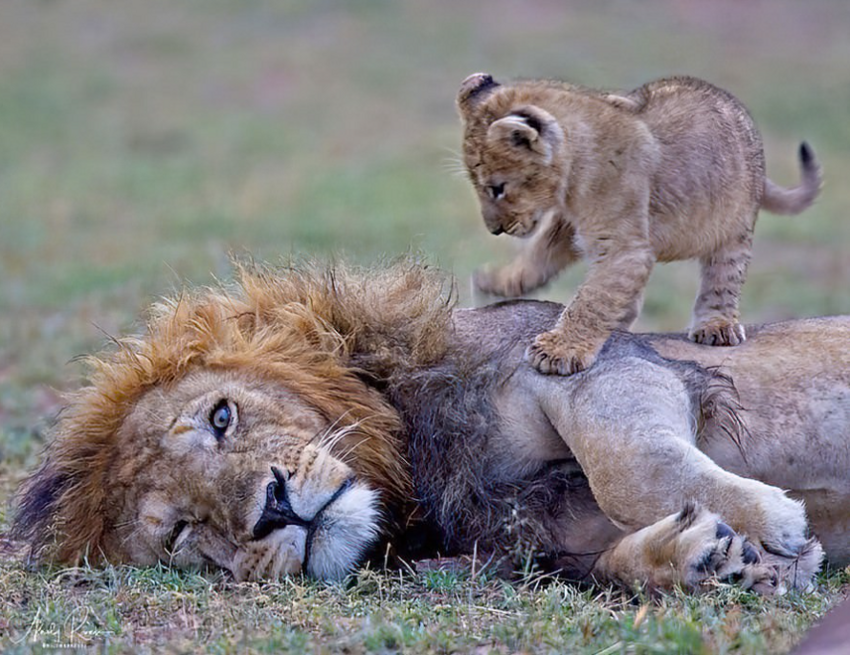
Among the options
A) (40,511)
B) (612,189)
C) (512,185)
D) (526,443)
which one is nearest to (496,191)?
(512,185)

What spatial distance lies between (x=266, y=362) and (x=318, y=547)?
2.08 ft

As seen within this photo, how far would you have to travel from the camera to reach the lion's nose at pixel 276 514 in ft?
10.9

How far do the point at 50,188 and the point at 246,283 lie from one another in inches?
394

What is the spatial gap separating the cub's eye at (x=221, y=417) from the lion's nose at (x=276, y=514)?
11.1 inches

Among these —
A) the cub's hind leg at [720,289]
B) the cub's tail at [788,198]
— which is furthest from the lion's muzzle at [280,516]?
the cub's tail at [788,198]

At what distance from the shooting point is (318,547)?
11.0 ft

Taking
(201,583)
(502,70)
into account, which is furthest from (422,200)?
(201,583)

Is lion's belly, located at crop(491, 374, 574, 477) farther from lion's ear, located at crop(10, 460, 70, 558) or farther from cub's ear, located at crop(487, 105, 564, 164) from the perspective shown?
lion's ear, located at crop(10, 460, 70, 558)

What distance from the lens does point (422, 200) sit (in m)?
12.7

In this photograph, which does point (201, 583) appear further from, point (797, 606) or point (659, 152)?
point (659, 152)

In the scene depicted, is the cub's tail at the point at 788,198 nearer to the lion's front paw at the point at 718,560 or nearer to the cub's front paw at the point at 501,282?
the cub's front paw at the point at 501,282

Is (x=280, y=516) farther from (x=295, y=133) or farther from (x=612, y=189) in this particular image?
(x=295, y=133)

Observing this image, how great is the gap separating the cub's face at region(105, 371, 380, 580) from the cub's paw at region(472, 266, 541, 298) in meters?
1.04

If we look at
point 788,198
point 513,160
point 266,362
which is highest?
point 513,160
